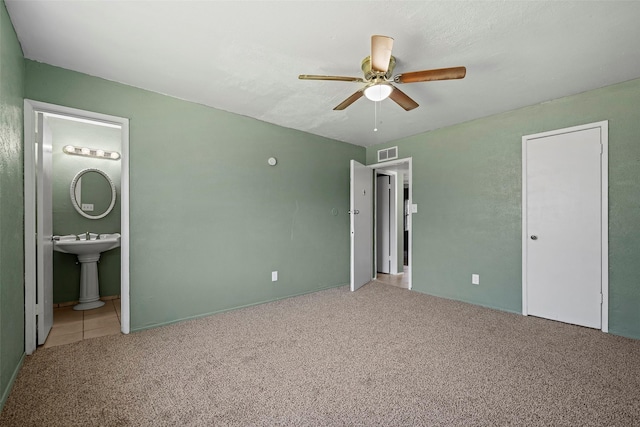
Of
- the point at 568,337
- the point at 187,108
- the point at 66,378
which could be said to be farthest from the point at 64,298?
the point at 568,337

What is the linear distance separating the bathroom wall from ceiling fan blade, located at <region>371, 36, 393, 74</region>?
11.8 ft

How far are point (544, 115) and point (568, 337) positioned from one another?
2.17 m

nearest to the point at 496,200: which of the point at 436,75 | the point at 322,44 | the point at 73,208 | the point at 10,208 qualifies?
the point at 436,75

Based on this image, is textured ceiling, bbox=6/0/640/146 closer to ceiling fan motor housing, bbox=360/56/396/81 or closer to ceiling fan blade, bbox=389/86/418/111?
ceiling fan motor housing, bbox=360/56/396/81

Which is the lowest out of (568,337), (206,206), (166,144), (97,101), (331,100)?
(568,337)

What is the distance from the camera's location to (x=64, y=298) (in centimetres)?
331

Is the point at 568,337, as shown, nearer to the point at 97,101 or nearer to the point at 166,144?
the point at 166,144

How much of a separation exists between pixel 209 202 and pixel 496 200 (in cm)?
326

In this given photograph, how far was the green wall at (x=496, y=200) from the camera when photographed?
246 cm

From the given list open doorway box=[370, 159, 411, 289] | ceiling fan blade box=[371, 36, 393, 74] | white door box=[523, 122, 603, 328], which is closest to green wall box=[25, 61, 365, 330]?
open doorway box=[370, 159, 411, 289]

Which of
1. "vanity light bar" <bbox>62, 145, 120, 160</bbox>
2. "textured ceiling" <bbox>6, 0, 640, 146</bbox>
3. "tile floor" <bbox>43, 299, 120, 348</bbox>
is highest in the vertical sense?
"textured ceiling" <bbox>6, 0, 640, 146</bbox>

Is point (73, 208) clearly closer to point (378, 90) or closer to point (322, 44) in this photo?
point (322, 44)

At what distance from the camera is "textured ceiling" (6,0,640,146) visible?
62.9 inches

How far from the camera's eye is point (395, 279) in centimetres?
475
